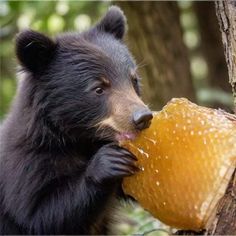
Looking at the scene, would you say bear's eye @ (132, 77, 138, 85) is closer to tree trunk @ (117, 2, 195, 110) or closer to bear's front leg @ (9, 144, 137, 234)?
bear's front leg @ (9, 144, 137, 234)

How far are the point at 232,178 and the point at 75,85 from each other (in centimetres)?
125

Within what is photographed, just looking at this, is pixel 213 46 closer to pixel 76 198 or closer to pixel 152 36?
pixel 152 36

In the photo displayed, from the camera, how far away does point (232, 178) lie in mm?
2959

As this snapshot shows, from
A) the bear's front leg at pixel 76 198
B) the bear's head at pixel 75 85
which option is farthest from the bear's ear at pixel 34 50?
the bear's front leg at pixel 76 198

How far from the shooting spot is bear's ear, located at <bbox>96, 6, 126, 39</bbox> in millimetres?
4277

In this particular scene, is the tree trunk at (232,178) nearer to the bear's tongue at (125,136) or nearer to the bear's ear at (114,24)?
the bear's tongue at (125,136)

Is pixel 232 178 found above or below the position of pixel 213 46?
above

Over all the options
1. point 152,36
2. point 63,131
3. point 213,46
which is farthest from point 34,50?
point 213,46

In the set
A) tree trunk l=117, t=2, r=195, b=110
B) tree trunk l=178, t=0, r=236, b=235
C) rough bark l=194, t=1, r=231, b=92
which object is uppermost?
tree trunk l=178, t=0, r=236, b=235

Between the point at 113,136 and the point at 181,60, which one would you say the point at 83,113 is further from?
the point at 181,60

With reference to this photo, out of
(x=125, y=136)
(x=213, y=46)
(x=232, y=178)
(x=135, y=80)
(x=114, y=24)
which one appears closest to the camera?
(x=232, y=178)

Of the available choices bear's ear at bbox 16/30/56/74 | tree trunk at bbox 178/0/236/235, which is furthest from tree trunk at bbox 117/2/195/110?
tree trunk at bbox 178/0/236/235

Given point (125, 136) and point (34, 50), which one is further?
point (34, 50)

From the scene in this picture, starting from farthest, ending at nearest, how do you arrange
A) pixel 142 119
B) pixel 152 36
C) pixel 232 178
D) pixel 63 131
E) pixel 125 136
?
pixel 152 36
pixel 63 131
pixel 125 136
pixel 142 119
pixel 232 178
